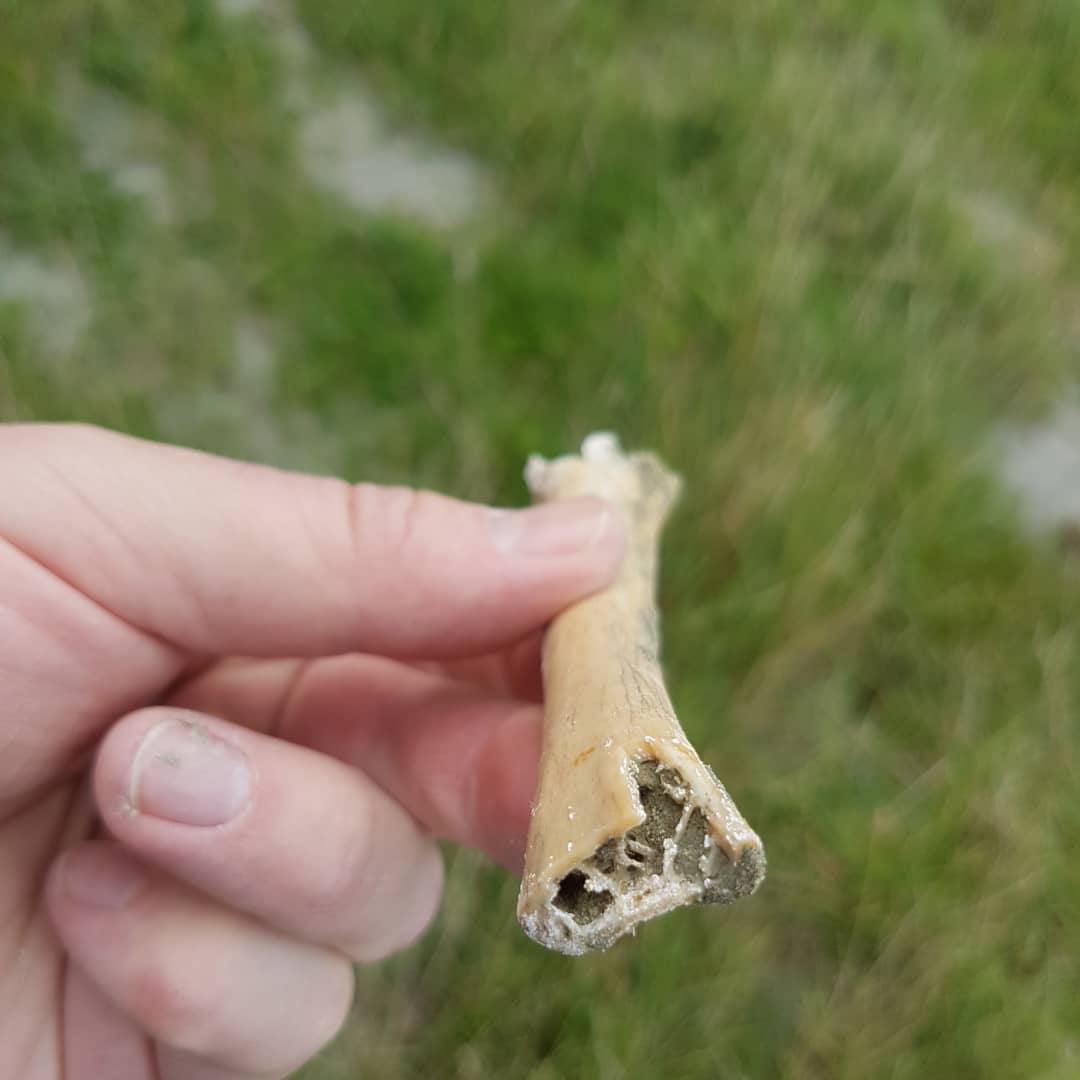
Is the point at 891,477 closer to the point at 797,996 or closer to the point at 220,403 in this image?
the point at 797,996

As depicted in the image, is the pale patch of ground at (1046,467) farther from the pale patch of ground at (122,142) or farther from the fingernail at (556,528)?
the pale patch of ground at (122,142)

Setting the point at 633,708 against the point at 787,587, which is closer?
the point at 633,708

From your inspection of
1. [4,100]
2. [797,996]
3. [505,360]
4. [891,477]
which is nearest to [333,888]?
[797,996]

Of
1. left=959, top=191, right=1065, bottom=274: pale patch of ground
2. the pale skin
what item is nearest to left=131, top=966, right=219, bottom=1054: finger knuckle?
the pale skin

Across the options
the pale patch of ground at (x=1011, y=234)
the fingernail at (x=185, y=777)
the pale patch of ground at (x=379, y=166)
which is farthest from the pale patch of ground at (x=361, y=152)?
the fingernail at (x=185, y=777)

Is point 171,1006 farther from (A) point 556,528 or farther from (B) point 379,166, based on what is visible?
(B) point 379,166

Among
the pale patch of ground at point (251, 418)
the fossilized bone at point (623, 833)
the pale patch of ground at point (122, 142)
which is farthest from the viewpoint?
the pale patch of ground at point (122, 142)

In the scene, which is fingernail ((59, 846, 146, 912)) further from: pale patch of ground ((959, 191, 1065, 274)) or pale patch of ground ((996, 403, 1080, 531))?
pale patch of ground ((959, 191, 1065, 274))
